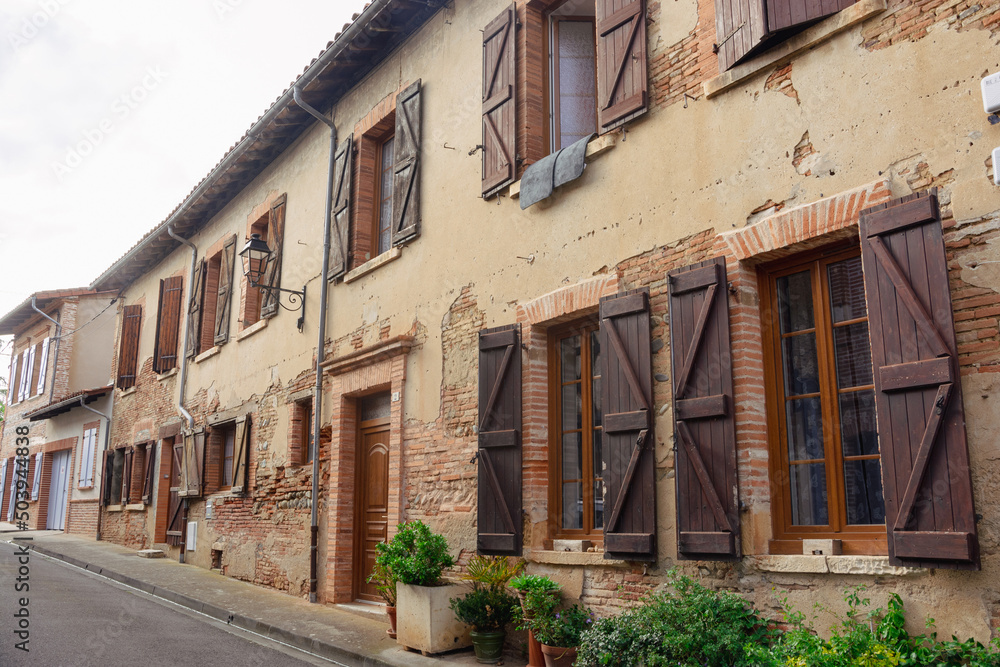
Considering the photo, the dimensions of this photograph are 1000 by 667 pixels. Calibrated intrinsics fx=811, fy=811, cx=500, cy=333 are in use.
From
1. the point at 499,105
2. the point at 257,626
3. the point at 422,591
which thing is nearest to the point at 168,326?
the point at 257,626

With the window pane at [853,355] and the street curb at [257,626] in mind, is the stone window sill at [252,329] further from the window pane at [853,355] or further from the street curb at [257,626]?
the window pane at [853,355]

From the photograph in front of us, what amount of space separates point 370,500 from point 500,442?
3062 millimetres

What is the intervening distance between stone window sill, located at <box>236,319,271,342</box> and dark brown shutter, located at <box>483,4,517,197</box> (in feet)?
18.0

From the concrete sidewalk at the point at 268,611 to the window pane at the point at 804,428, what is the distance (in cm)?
298

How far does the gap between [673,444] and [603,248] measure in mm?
1666

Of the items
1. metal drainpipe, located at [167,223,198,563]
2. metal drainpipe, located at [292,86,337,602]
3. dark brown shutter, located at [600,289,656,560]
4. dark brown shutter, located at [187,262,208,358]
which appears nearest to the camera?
dark brown shutter, located at [600,289,656,560]

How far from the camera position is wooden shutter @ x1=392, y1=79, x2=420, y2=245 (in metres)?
8.66

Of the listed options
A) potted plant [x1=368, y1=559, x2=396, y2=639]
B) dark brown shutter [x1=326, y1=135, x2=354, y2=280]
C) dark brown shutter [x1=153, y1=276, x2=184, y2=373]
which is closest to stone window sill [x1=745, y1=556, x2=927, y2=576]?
potted plant [x1=368, y1=559, x2=396, y2=639]

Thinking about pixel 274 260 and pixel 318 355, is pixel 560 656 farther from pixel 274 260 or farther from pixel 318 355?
pixel 274 260

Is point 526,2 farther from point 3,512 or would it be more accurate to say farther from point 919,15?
point 3,512

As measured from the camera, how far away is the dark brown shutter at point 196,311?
14430mm

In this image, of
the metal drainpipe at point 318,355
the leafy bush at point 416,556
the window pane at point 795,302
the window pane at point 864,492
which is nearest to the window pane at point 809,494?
the window pane at point 864,492

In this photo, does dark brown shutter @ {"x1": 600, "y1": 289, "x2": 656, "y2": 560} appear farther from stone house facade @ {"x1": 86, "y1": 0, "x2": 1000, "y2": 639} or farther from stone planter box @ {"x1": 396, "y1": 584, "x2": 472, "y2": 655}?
stone planter box @ {"x1": 396, "y1": 584, "x2": 472, "y2": 655}

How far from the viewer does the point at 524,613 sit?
616 cm
